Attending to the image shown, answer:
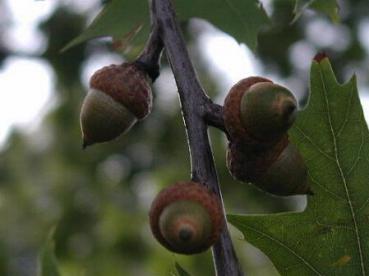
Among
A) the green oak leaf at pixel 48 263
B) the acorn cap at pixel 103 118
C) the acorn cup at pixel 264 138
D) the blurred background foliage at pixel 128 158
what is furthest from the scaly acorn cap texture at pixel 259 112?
the blurred background foliage at pixel 128 158

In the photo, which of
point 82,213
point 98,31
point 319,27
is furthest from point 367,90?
point 98,31

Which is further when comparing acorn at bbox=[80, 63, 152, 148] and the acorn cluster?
acorn at bbox=[80, 63, 152, 148]

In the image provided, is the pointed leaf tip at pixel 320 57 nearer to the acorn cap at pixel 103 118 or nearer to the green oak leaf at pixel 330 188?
the green oak leaf at pixel 330 188

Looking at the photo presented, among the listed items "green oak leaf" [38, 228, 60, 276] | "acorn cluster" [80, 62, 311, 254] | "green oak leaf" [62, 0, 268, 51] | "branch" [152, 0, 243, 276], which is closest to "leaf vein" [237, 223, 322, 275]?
"acorn cluster" [80, 62, 311, 254]

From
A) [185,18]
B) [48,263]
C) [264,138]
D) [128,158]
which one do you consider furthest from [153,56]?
[128,158]

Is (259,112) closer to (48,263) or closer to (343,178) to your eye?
(343,178)

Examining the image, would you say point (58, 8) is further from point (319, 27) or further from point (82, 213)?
point (319, 27)

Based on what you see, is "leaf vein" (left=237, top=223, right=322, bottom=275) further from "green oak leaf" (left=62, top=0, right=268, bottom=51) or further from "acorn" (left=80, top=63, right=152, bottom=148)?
"green oak leaf" (left=62, top=0, right=268, bottom=51)
